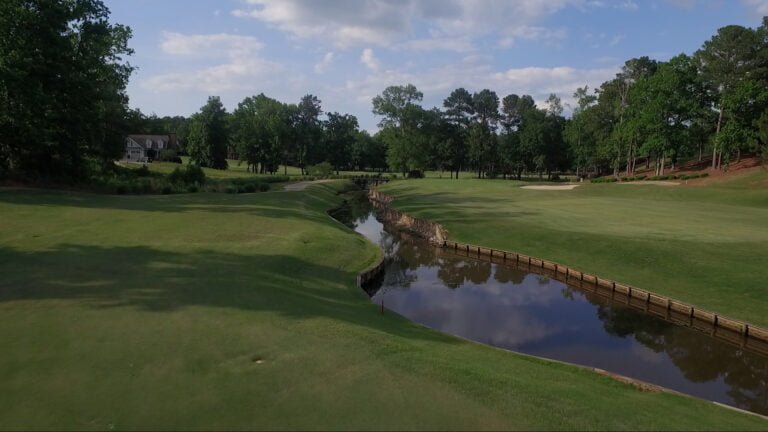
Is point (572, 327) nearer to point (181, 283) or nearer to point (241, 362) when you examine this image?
point (241, 362)

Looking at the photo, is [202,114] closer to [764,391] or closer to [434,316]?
[434,316]

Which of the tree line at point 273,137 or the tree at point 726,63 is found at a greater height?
the tree at point 726,63

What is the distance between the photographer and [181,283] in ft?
50.6

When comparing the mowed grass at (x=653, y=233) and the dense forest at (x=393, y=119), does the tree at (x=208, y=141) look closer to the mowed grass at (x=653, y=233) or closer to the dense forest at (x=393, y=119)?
the dense forest at (x=393, y=119)

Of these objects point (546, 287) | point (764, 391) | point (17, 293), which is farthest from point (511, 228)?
point (17, 293)

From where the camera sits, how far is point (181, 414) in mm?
7578

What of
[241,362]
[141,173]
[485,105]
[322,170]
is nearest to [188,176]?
[141,173]

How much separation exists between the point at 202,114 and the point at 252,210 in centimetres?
7449

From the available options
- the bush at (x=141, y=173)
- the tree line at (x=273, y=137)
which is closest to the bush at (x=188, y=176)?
the bush at (x=141, y=173)

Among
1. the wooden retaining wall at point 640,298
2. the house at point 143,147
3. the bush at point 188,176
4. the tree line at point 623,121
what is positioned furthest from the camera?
the house at point 143,147

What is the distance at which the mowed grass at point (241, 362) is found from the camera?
7707mm

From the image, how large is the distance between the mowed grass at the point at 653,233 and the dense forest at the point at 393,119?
47.8 ft

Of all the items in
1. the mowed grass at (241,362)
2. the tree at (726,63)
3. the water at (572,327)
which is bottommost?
the water at (572,327)

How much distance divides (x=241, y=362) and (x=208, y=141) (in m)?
93.9
